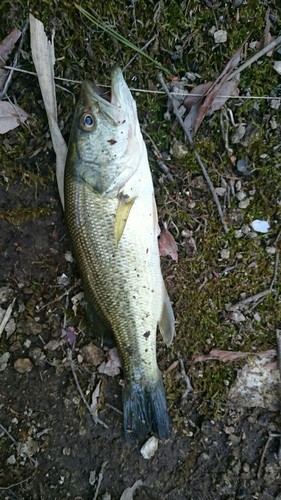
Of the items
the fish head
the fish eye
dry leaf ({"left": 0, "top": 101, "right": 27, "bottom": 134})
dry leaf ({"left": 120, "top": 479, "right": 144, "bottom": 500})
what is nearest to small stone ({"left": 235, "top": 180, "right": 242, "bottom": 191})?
the fish head

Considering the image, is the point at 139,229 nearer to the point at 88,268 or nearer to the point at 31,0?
the point at 88,268

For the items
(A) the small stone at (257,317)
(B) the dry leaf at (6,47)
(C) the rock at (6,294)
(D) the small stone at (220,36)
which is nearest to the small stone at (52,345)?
(C) the rock at (6,294)

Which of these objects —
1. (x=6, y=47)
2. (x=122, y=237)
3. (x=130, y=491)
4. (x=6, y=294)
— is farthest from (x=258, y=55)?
(x=130, y=491)

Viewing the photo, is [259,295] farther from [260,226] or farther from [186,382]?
[186,382]

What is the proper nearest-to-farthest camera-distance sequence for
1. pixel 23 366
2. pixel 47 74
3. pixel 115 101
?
pixel 115 101, pixel 47 74, pixel 23 366

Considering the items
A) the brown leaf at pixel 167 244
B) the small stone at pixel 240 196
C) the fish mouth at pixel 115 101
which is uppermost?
the fish mouth at pixel 115 101

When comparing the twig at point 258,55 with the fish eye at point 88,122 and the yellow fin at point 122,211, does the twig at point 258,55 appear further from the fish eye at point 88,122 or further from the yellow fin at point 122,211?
the yellow fin at point 122,211
